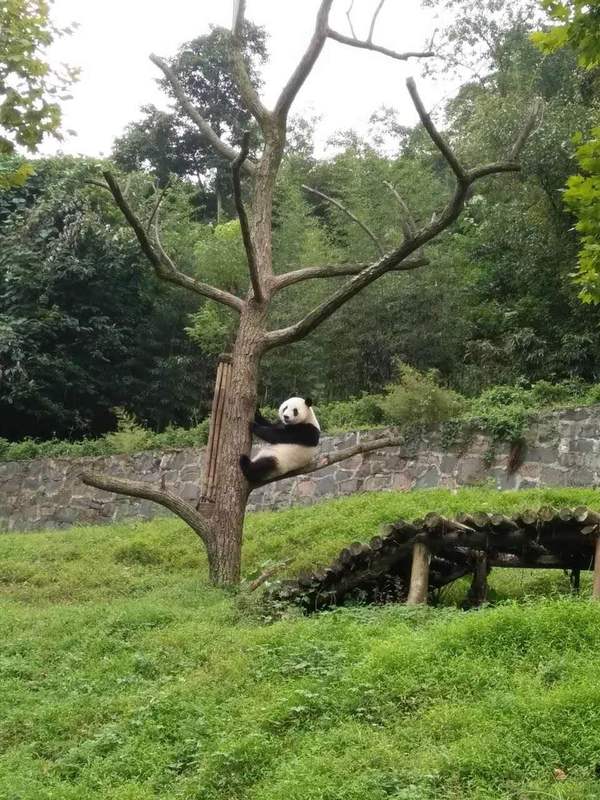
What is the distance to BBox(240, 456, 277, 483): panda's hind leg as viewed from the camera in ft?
27.1

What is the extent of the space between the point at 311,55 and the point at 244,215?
2.46m

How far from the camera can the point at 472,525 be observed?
702 cm

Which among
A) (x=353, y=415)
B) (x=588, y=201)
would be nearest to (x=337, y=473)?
(x=353, y=415)

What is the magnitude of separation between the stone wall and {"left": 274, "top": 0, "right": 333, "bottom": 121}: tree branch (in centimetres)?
401

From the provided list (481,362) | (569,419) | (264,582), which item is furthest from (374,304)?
(264,582)

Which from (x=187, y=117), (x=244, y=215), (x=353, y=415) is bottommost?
(x=353, y=415)

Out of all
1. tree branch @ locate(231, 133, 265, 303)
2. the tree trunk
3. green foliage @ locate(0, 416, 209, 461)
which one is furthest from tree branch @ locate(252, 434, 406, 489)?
green foliage @ locate(0, 416, 209, 461)

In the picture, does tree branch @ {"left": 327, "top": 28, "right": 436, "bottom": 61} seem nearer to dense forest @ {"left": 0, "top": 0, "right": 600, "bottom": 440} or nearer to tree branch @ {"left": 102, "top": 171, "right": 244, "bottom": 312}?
tree branch @ {"left": 102, "top": 171, "right": 244, "bottom": 312}

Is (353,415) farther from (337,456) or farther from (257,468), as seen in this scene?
(257,468)

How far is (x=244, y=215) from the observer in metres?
7.47

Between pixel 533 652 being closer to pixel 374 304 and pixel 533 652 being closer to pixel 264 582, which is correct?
pixel 264 582

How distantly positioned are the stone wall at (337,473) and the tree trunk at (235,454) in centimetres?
86

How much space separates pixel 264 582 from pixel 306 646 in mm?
1833

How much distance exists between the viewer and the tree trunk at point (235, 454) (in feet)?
26.7
